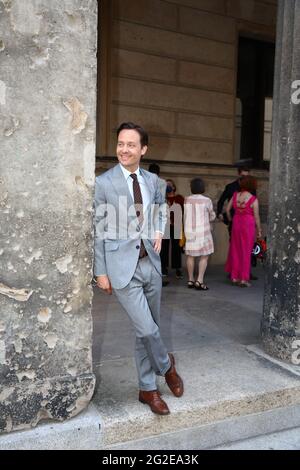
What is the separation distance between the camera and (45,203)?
2.60m

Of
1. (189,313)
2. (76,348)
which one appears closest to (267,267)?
(189,313)

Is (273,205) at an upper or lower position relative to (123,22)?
lower

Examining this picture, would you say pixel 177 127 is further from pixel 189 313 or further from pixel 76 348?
pixel 76 348

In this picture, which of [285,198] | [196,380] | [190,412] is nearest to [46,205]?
[190,412]

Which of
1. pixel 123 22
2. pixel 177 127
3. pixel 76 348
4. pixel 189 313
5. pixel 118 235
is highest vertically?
pixel 123 22

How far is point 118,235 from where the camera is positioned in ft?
9.43

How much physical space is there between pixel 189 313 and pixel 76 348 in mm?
2747

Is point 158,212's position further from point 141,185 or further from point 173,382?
point 173,382

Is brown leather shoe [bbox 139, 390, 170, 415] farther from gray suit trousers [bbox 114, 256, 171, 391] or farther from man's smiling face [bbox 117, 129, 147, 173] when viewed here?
man's smiling face [bbox 117, 129, 147, 173]

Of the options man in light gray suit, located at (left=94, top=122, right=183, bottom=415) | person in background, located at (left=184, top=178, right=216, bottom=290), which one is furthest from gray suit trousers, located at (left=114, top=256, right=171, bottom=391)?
person in background, located at (left=184, top=178, right=216, bottom=290)

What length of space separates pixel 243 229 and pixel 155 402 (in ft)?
15.3

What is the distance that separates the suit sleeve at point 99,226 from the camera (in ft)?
9.40

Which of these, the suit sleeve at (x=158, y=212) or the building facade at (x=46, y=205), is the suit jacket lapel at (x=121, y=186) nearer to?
the building facade at (x=46, y=205)

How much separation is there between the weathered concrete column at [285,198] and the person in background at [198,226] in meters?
2.91
